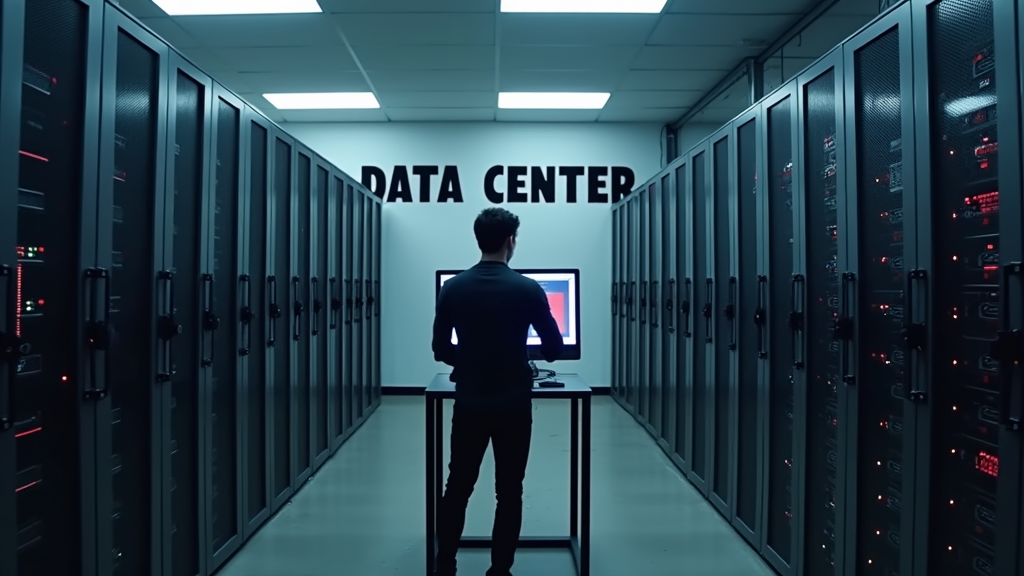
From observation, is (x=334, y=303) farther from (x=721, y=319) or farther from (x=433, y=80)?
(x=721, y=319)

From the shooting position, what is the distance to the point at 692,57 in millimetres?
4820

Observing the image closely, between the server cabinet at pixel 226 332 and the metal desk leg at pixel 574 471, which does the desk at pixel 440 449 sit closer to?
the metal desk leg at pixel 574 471

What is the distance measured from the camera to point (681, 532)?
3092 millimetres

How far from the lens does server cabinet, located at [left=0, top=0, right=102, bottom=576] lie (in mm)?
1437

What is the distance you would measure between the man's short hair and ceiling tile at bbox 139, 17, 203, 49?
3.06 meters

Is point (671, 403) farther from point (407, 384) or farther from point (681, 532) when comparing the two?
point (407, 384)

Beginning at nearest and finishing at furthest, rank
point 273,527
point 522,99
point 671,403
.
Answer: point 273,527
point 671,403
point 522,99

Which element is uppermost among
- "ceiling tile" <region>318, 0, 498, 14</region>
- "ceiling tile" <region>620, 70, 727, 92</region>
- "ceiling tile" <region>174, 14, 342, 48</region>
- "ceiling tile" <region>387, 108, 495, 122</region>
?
"ceiling tile" <region>387, 108, 495, 122</region>

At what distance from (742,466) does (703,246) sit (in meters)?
1.26

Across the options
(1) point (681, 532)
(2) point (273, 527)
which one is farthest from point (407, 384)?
(1) point (681, 532)

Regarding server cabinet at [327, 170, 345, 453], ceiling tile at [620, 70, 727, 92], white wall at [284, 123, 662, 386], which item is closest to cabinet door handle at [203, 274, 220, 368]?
server cabinet at [327, 170, 345, 453]

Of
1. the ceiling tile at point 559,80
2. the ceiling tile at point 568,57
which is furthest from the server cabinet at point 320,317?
the ceiling tile at point 559,80

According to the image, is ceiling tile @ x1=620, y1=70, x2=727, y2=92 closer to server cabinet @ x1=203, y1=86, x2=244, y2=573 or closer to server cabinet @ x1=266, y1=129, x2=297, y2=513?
server cabinet @ x1=266, y1=129, x2=297, y2=513

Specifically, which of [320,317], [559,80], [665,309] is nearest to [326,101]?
[559,80]
